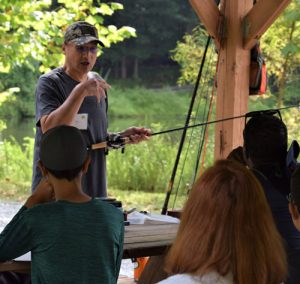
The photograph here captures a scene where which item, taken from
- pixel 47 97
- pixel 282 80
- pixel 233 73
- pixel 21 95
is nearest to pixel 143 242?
pixel 47 97

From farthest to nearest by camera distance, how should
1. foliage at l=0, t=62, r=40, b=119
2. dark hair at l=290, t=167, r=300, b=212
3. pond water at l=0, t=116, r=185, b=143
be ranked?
1. foliage at l=0, t=62, r=40, b=119
2. pond water at l=0, t=116, r=185, b=143
3. dark hair at l=290, t=167, r=300, b=212

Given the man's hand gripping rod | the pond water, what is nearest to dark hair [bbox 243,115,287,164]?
the man's hand gripping rod

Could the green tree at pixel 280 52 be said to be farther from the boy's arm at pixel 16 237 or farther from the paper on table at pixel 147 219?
the boy's arm at pixel 16 237

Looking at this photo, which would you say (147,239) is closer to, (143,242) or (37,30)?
(143,242)

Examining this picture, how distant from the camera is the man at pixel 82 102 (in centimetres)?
288

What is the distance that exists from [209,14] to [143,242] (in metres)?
1.88

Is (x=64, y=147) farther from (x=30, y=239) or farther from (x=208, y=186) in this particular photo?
(x=208, y=186)

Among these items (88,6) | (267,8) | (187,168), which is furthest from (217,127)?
(187,168)

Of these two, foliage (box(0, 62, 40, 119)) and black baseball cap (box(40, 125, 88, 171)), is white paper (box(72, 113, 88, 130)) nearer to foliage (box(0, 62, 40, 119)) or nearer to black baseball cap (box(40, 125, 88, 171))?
black baseball cap (box(40, 125, 88, 171))

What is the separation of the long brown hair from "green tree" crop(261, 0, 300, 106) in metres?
5.95

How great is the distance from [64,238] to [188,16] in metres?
24.1

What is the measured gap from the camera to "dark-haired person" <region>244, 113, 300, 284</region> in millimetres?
2107

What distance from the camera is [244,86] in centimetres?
381

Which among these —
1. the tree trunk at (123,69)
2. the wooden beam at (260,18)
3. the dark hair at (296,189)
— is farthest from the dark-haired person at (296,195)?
the tree trunk at (123,69)
